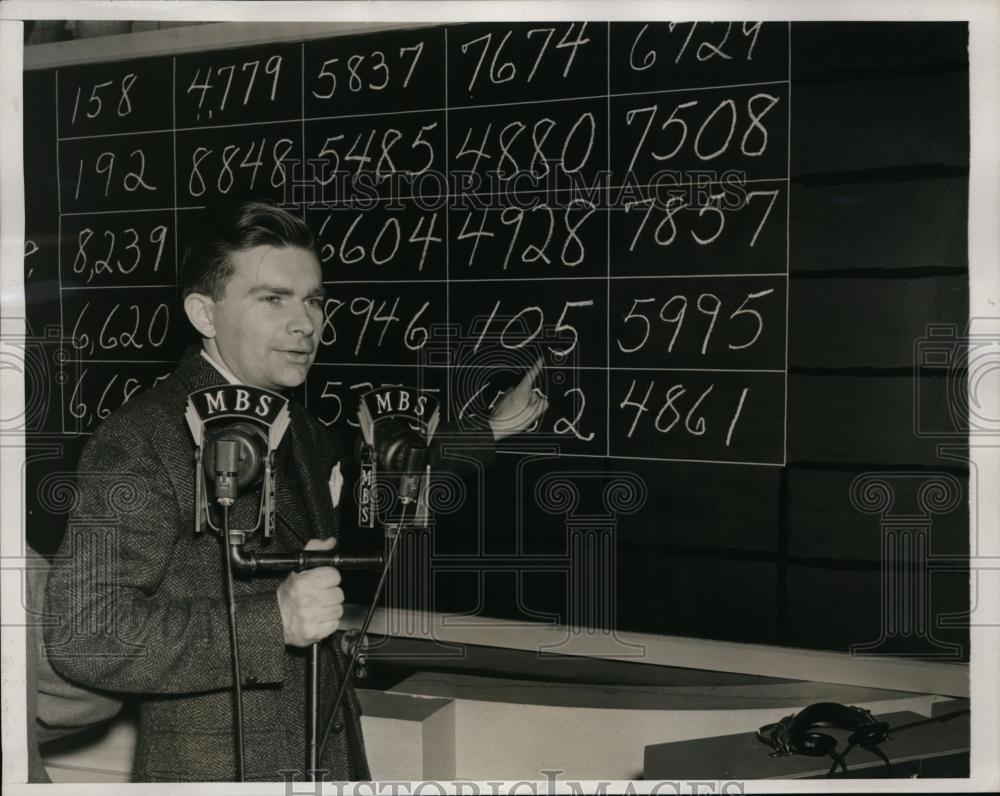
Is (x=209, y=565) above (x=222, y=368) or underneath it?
underneath

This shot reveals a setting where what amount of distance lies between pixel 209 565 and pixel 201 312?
35 centimetres

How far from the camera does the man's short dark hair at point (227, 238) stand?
1.26m

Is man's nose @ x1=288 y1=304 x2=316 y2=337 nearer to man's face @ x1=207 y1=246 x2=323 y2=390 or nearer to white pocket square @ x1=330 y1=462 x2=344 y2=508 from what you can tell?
man's face @ x1=207 y1=246 x2=323 y2=390

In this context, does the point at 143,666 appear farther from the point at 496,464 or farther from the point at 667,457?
the point at 667,457

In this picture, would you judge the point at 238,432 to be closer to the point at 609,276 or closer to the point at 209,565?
the point at 209,565

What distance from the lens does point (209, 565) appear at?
120 cm

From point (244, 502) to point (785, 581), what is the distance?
0.80 m

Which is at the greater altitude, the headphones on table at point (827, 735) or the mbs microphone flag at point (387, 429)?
the mbs microphone flag at point (387, 429)

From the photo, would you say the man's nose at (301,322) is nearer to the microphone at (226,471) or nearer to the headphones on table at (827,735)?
the microphone at (226,471)

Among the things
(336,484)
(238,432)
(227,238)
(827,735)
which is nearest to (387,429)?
(336,484)

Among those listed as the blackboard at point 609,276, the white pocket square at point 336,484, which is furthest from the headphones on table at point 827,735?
the white pocket square at point 336,484

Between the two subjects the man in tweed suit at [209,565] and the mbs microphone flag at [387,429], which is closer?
the man in tweed suit at [209,565]

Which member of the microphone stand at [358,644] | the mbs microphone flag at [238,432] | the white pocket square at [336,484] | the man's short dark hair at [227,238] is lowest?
the microphone stand at [358,644]

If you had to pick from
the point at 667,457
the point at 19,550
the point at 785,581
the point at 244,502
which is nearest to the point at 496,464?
the point at 667,457
